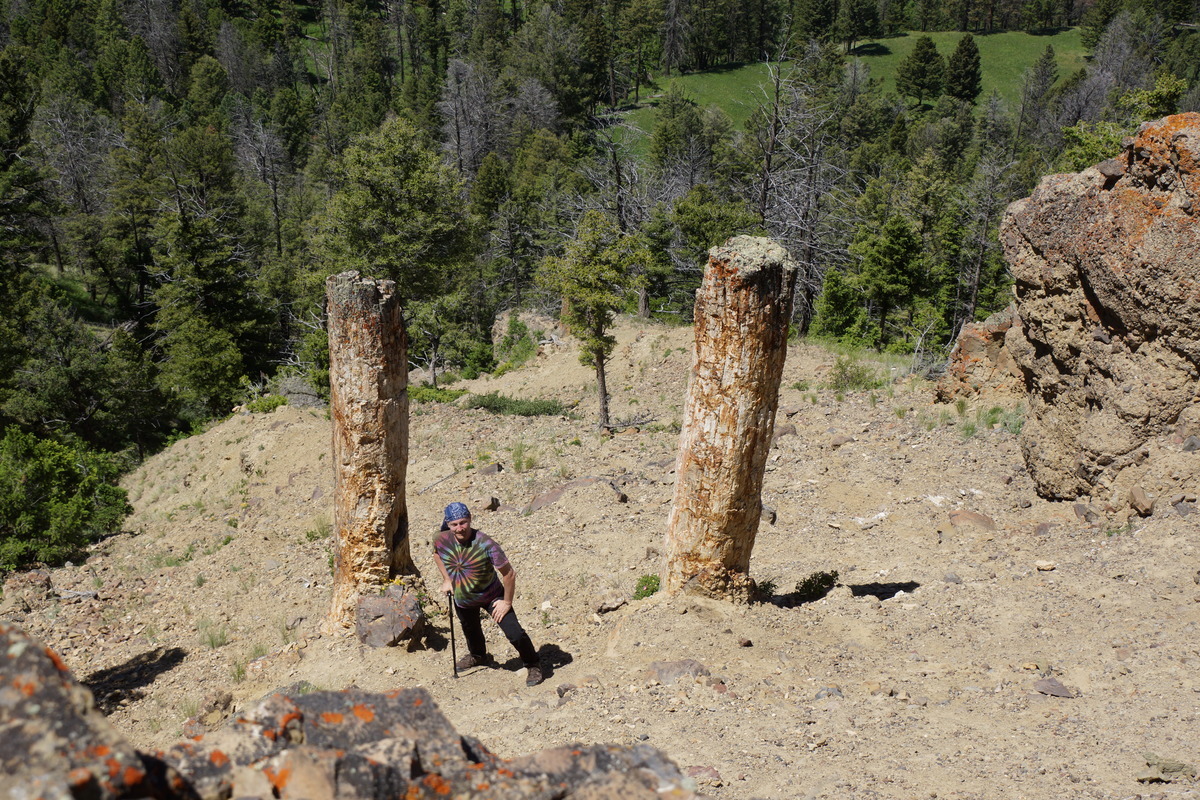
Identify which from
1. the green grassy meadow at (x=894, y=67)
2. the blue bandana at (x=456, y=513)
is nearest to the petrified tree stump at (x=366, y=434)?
the blue bandana at (x=456, y=513)

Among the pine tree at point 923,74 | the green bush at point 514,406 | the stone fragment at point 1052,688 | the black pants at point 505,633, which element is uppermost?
the pine tree at point 923,74

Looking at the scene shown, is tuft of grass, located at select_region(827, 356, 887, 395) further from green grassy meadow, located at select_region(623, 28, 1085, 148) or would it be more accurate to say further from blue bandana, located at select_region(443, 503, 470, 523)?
green grassy meadow, located at select_region(623, 28, 1085, 148)

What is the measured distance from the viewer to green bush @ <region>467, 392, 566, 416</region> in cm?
2044

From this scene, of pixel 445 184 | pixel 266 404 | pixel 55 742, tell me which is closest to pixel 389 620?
pixel 55 742

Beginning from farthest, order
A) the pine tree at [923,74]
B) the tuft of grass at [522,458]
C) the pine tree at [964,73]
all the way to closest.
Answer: the pine tree at [923,74] < the pine tree at [964,73] < the tuft of grass at [522,458]

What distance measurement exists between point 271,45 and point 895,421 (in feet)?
322

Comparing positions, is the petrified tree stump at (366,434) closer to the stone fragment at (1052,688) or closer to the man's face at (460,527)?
the man's face at (460,527)

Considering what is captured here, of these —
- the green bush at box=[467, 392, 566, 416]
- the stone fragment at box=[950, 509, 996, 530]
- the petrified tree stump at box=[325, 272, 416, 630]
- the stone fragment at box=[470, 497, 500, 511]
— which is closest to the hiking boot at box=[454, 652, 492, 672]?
the petrified tree stump at box=[325, 272, 416, 630]

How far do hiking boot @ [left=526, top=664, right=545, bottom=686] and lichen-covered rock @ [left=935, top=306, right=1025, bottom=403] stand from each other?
1101cm

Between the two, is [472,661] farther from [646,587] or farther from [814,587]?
[814,587]

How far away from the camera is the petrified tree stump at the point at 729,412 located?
7.68m

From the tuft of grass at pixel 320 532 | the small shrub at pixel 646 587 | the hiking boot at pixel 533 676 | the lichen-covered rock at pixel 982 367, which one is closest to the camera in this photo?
the hiking boot at pixel 533 676

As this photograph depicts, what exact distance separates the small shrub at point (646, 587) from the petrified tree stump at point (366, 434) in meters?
2.82

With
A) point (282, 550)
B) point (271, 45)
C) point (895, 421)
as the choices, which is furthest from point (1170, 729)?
point (271, 45)
